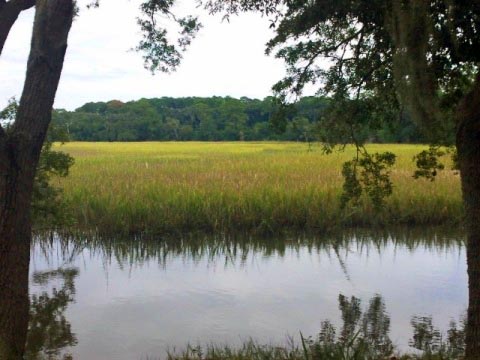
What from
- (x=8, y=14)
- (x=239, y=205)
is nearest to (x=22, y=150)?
(x=8, y=14)

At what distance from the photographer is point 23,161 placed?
3.96 meters

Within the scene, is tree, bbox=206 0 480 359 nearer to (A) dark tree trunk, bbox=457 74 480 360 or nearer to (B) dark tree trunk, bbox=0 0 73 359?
(A) dark tree trunk, bbox=457 74 480 360

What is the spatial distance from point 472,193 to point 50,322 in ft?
15.6

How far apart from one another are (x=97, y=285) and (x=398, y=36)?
5871 mm

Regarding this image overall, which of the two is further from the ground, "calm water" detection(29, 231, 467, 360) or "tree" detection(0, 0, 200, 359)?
"tree" detection(0, 0, 200, 359)

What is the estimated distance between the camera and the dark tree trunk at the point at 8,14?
390 centimetres

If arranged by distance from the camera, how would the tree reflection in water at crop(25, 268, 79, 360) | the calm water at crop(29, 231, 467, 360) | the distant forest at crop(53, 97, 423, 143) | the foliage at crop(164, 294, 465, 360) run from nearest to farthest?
the foliage at crop(164, 294, 465, 360) → the tree reflection in water at crop(25, 268, 79, 360) → the calm water at crop(29, 231, 467, 360) → the distant forest at crop(53, 97, 423, 143)

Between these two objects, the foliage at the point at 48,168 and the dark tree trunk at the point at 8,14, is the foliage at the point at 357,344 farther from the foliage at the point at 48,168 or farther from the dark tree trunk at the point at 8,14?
the foliage at the point at 48,168

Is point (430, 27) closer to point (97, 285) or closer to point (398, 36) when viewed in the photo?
point (398, 36)

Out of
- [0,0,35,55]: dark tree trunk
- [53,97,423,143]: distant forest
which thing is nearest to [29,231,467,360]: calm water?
[0,0,35,55]: dark tree trunk

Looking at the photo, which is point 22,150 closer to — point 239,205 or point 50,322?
point 50,322

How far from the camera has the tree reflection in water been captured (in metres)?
5.20

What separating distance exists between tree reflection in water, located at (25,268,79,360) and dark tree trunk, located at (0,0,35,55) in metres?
2.95

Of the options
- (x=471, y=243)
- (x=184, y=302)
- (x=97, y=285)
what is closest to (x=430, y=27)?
(x=471, y=243)
